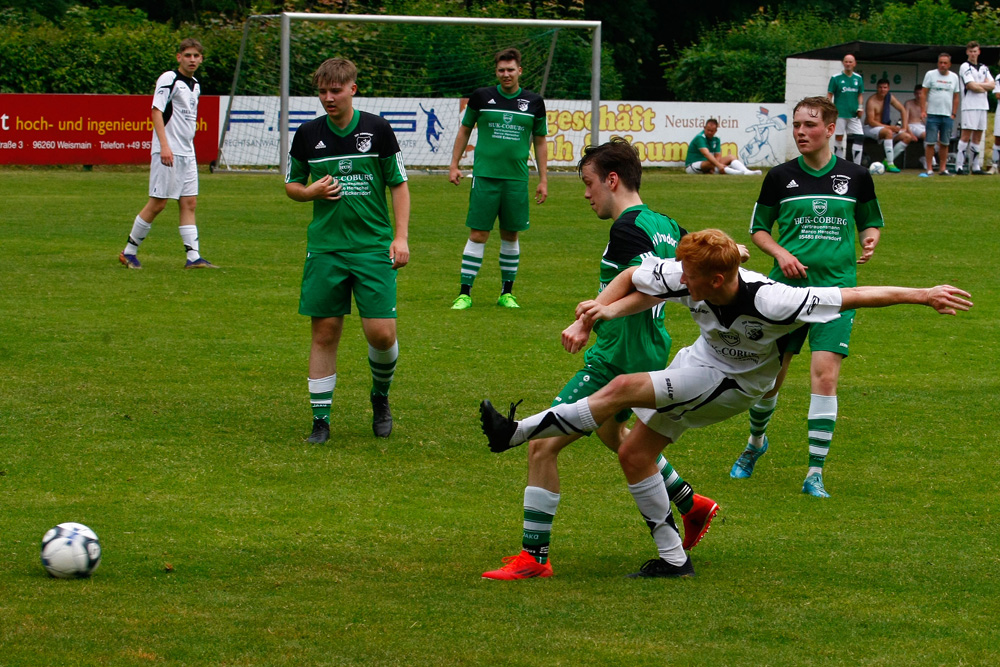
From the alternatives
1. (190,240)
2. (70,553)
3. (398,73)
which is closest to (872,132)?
(398,73)

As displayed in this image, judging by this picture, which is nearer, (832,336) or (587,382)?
(587,382)

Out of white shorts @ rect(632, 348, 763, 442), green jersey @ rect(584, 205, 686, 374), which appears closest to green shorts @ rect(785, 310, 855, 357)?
green jersey @ rect(584, 205, 686, 374)

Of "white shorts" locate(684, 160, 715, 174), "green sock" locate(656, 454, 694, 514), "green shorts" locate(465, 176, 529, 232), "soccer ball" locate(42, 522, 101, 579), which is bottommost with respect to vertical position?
"soccer ball" locate(42, 522, 101, 579)

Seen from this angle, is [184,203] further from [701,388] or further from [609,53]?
[609,53]

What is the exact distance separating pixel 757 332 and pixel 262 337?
6.28 m

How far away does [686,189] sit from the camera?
22.9 m

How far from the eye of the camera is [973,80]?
80.2 feet

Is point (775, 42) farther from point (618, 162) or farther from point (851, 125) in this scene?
point (618, 162)

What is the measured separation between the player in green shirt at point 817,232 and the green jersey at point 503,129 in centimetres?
493

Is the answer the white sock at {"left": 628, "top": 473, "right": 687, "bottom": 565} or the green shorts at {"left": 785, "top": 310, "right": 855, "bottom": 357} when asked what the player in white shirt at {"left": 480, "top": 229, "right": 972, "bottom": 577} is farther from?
the green shorts at {"left": 785, "top": 310, "right": 855, "bottom": 357}

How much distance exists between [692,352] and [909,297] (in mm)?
943

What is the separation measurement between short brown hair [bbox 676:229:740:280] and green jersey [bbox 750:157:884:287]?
2.39m

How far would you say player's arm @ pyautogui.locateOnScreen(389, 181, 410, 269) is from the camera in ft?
24.4

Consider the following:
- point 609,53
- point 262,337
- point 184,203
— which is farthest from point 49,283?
point 609,53
